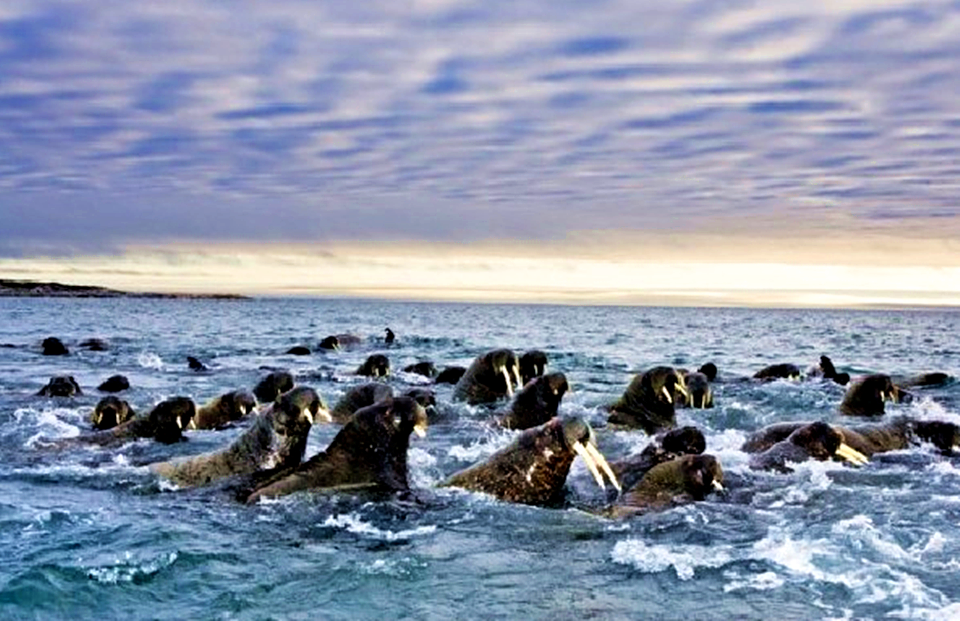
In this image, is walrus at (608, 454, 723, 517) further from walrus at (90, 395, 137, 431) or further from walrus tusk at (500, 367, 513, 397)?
walrus at (90, 395, 137, 431)

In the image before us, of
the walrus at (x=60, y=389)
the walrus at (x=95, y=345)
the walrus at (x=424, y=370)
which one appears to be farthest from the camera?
the walrus at (x=95, y=345)

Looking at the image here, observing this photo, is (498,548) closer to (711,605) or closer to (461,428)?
(711,605)

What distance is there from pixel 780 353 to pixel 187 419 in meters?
38.2

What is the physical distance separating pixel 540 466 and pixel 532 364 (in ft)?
32.8

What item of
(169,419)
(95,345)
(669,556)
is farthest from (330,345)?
(669,556)

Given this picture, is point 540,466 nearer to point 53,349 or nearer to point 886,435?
point 886,435

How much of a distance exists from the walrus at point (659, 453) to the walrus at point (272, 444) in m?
3.30

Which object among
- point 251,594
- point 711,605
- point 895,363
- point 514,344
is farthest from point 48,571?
point 514,344

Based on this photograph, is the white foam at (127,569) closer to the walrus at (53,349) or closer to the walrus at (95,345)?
the walrus at (53,349)

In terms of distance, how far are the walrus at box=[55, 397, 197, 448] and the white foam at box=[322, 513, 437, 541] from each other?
5.68 m

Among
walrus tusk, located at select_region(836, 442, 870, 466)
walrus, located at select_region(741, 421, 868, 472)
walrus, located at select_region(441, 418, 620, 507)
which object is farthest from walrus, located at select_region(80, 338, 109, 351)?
walrus tusk, located at select_region(836, 442, 870, 466)

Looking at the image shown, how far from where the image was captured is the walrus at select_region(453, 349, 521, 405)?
20.0 metres

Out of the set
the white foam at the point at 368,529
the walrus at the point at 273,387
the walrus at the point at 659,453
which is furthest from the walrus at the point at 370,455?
the walrus at the point at 273,387

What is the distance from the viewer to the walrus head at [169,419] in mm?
15602
